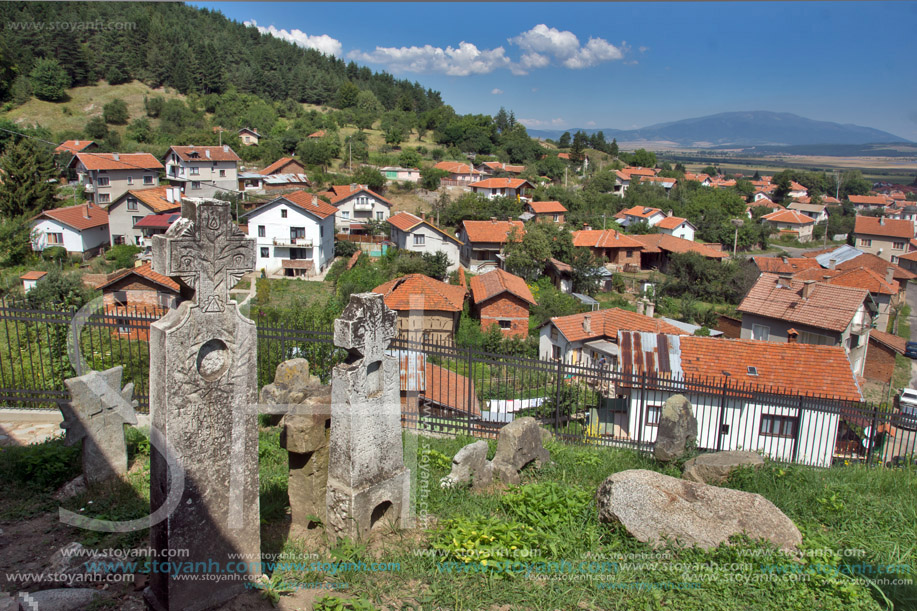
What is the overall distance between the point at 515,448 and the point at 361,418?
8.63 ft

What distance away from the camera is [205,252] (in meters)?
3.67

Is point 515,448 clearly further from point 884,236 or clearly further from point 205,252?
point 884,236

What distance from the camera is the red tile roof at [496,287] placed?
30.6 m

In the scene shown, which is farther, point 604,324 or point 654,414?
point 604,324

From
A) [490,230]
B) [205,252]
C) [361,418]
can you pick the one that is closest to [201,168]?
[490,230]

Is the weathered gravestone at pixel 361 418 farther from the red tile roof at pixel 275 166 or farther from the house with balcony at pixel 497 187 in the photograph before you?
the house with balcony at pixel 497 187

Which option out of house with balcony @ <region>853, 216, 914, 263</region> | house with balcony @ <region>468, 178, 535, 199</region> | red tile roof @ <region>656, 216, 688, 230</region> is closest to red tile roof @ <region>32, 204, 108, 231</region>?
house with balcony @ <region>468, 178, 535, 199</region>

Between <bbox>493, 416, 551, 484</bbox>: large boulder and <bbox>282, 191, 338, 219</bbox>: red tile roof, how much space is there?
35618 mm

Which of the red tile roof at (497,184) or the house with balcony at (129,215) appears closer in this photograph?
the house with balcony at (129,215)

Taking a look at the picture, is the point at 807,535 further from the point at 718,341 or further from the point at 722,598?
the point at 718,341

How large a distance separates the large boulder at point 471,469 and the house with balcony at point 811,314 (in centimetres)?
2314

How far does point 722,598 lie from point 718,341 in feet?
49.2

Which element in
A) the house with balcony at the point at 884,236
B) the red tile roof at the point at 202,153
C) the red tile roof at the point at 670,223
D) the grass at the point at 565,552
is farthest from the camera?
the house with balcony at the point at 884,236

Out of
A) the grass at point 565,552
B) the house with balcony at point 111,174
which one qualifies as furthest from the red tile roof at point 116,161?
the grass at point 565,552
